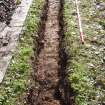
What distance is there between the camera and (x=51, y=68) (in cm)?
1077

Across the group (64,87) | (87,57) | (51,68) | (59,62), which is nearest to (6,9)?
(59,62)

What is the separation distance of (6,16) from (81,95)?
7.87 m

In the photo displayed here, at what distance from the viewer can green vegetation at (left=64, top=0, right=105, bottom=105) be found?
29.4ft

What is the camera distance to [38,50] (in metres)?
12.0

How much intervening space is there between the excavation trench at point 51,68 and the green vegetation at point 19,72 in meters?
0.31

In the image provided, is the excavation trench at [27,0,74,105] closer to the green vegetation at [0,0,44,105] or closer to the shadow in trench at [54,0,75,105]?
the shadow in trench at [54,0,75,105]

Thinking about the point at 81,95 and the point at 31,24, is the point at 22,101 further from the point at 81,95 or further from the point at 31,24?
the point at 31,24

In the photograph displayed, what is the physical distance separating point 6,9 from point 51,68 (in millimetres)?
6391

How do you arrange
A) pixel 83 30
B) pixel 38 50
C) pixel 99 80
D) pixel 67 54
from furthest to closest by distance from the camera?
pixel 83 30 < pixel 38 50 < pixel 67 54 < pixel 99 80

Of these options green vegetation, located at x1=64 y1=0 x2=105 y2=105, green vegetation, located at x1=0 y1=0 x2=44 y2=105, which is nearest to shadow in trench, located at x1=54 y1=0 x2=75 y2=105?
green vegetation, located at x1=64 y1=0 x2=105 y2=105

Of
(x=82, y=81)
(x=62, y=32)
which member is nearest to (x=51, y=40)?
(x=62, y=32)

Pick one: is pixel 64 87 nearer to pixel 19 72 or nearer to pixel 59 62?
pixel 59 62

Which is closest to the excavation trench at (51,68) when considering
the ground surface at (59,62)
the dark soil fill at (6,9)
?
the ground surface at (59,62)

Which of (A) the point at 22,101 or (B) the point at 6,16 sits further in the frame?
(B) the point at 6,16
